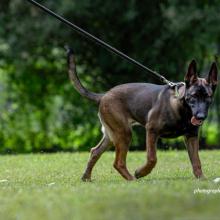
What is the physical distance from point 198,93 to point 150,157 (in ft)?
3.29

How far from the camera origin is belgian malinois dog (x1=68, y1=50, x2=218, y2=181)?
31.4 ft

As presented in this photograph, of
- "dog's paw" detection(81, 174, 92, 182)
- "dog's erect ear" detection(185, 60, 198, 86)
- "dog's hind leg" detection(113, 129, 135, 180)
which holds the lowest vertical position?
"dog's paw" detection(81, 174, 92, 182)

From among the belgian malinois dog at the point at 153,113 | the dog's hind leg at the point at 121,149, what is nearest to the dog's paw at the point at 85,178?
the belgian malinois dog at the point at 153,113

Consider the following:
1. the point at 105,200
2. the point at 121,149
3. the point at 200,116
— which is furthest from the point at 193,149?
the point at 105,200

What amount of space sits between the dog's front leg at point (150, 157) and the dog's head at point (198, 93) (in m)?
0.56

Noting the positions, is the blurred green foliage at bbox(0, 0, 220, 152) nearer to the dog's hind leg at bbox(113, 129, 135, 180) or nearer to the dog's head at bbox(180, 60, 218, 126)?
the dog's hind leg at bbox(113, 129, 135, 180)

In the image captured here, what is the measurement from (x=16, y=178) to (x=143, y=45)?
10.8 meters

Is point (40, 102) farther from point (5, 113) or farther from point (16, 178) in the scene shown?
point (16, 178)

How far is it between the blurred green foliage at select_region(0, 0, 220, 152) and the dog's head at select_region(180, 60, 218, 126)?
10264 millimetres

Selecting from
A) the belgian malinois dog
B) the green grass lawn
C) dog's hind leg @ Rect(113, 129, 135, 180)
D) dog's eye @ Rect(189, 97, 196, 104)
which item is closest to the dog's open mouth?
the belgian malinois dog

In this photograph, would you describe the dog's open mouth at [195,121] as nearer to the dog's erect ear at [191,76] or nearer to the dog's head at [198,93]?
the dog's head at [198,93]

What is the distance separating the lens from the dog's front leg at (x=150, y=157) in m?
9.67

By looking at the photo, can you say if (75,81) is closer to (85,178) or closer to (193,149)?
(85,178)

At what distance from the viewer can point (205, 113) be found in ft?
30.8
